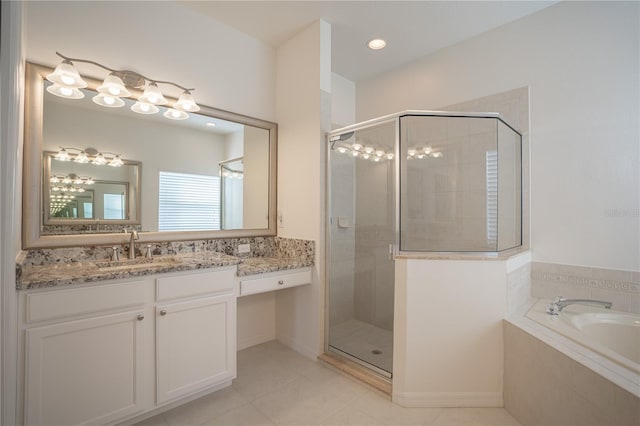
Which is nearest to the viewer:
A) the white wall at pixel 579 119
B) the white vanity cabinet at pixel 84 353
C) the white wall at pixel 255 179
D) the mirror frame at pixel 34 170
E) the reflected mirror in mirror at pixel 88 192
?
the white vanity cabinet at pixel 84 353

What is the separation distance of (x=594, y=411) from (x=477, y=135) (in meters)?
1.73

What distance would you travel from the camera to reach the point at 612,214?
2.04 m

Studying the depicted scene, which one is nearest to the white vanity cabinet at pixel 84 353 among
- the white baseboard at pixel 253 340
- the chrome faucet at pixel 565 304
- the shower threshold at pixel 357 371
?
the white baseboard at pixel 253 340

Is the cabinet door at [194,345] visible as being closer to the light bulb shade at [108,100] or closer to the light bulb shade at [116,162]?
the light bulb shade at [116,162]

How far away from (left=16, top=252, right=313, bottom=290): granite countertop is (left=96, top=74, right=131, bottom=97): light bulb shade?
1088 millimetres

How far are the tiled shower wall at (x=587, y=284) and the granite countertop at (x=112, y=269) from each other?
1.95 metres

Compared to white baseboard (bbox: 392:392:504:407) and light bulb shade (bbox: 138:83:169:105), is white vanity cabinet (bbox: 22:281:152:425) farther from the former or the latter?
white baseboard (bbox: 392:392:504:407)

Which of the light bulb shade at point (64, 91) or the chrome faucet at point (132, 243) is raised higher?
the light bulb shade at point (64, 91)

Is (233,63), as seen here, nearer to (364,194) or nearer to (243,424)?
(364,194)

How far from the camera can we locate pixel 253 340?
271 centimetres

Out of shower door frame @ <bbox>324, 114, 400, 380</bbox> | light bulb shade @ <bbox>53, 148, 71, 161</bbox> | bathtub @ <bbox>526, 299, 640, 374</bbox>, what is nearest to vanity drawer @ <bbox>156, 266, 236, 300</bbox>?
shower door frame @ <bbox>324, 114, 400, 380</bbox>

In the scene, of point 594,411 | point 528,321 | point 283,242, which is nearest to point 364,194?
point 283,242

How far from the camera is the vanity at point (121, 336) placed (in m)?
1.36

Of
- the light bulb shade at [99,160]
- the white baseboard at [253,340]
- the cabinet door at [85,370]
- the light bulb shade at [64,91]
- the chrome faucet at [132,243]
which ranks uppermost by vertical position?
the light bulb shade at [64,91]
